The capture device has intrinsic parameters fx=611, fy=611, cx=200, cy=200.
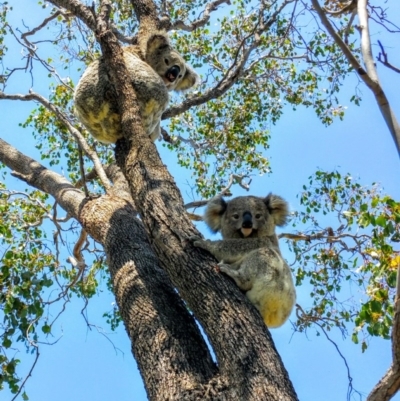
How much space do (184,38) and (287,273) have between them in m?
5.25

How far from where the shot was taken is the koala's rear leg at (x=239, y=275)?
10.9ft

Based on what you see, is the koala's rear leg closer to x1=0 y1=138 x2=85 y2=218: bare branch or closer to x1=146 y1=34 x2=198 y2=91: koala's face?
x1=0 y1=138 x2=85 y2=218: bare branch

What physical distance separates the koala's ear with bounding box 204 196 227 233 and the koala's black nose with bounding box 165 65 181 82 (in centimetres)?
169

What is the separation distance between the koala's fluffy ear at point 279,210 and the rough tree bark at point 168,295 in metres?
1.19

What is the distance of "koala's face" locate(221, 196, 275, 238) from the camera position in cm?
474

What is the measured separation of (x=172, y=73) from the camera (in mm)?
6117

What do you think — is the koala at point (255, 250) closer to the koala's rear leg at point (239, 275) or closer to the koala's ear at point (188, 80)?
the koala's rear leg at point (239, 275)

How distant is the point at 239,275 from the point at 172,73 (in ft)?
10.4

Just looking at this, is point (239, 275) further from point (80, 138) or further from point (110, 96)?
point (80, 138)

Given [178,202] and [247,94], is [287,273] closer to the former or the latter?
[178,202]

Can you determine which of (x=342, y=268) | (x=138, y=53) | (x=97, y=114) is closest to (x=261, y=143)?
(x=342, y=268)

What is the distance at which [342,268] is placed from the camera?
6.55 meters

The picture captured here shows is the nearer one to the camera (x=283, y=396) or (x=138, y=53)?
(x=283, y=396)

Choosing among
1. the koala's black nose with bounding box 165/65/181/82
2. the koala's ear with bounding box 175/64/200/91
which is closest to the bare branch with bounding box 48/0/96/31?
the koala's black nose with bounding box 165/65/181/82
